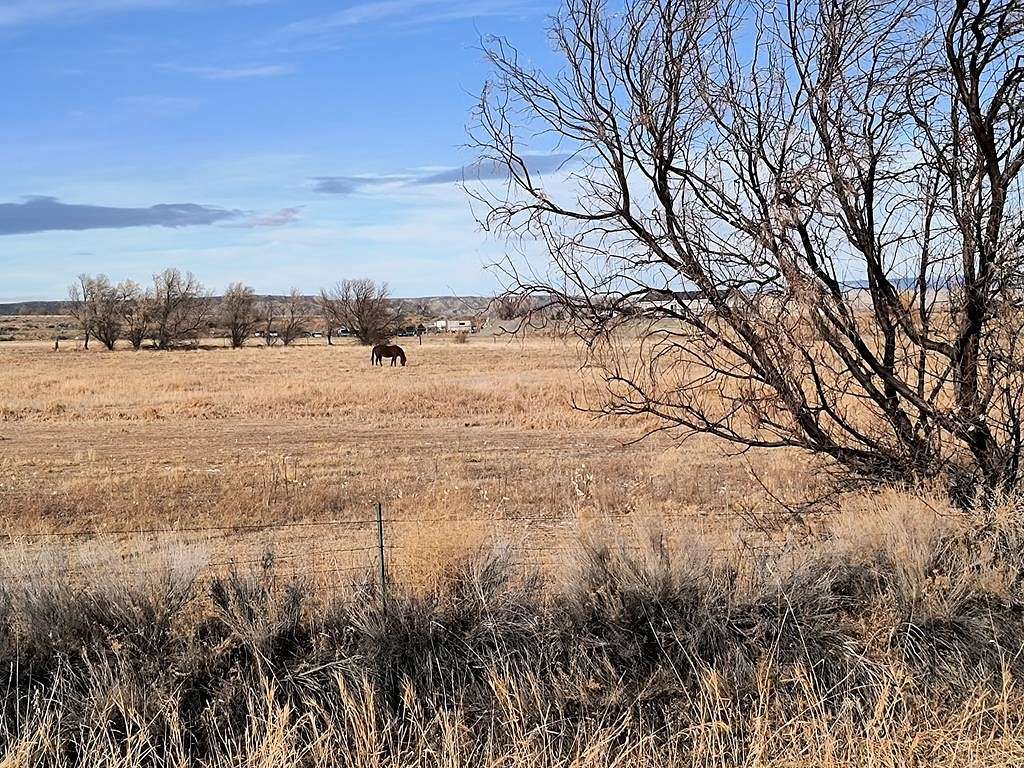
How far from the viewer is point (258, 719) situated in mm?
5496

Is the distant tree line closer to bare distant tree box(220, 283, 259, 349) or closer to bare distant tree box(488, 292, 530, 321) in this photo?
bare distant tree box(220, 283, 259, 349)

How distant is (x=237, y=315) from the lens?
9000 centimetres

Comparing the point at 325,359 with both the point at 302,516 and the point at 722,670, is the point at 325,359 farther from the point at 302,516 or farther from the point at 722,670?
the point at 722,670

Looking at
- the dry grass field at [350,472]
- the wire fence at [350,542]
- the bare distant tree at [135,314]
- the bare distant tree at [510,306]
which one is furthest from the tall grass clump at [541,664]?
the bare distant tree at [135,314]

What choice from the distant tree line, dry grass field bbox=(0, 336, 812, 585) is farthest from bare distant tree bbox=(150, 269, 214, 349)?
dry grass field bbox=(0, 336, 812, 585)

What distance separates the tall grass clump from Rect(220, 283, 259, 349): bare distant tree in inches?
3289

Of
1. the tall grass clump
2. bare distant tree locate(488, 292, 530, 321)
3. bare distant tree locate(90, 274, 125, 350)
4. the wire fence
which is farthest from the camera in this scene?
bare distant tree locate(90, 274, 125, 350)

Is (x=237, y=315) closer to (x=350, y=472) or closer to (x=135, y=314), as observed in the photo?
(x=135, y=314)

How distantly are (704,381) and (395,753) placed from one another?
455 cm

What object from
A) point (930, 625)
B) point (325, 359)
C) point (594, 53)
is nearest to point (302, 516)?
point (594, 53)

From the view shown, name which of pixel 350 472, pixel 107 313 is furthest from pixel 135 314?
pixel 350 472

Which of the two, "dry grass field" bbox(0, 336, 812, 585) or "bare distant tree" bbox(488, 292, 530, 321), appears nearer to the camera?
"bare distant tree" bbox(488, 292, 530, 321)

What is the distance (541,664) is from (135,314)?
84.8 m

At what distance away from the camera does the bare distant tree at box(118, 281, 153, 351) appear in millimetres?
83688
